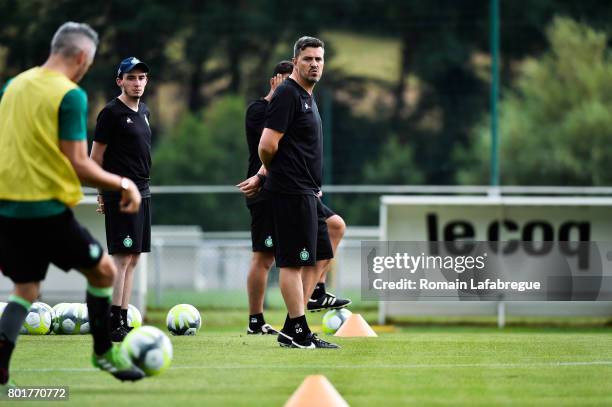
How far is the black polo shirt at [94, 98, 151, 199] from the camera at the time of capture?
10.5 metres

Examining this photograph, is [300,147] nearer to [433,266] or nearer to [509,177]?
[433,266]

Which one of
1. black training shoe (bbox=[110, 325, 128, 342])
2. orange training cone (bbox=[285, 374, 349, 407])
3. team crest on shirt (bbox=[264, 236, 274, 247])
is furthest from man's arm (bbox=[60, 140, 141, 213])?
team crest on shirt (bbox=[264, 236, 274, 247])

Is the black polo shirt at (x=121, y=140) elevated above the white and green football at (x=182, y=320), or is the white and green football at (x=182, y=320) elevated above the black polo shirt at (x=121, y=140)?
the black polo shirt at (x=121, y=140)

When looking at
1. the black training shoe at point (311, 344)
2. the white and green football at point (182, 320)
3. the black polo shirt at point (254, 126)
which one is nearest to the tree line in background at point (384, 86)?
the black polo shirt at point (254, 126)

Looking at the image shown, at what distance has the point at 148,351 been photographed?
759 centimetres

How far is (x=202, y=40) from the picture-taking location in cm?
4712

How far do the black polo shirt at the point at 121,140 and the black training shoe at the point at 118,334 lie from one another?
1.07 meters

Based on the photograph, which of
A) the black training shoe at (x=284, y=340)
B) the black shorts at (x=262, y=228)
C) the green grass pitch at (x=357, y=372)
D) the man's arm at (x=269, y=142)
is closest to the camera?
the green grass pitch at (x=357, y=372)

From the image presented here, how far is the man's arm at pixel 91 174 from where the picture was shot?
23.7 ft

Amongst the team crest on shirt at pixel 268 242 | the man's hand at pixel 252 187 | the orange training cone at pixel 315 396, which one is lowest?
the orange training cone at pixel 315 396

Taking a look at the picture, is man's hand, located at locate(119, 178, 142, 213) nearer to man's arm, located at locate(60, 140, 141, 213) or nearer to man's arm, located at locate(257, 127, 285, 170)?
man's arm, located at locate(60, 140, 141, 213)

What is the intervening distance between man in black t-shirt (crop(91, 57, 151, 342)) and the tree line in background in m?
27.9

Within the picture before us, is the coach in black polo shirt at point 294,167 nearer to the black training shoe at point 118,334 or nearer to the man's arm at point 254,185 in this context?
the man's arm at point 254,185

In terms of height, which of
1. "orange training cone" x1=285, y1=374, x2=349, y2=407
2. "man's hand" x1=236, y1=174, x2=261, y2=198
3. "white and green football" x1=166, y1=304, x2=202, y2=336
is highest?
"man's hand" x1=236, y1=174, x2=261, y2=198
